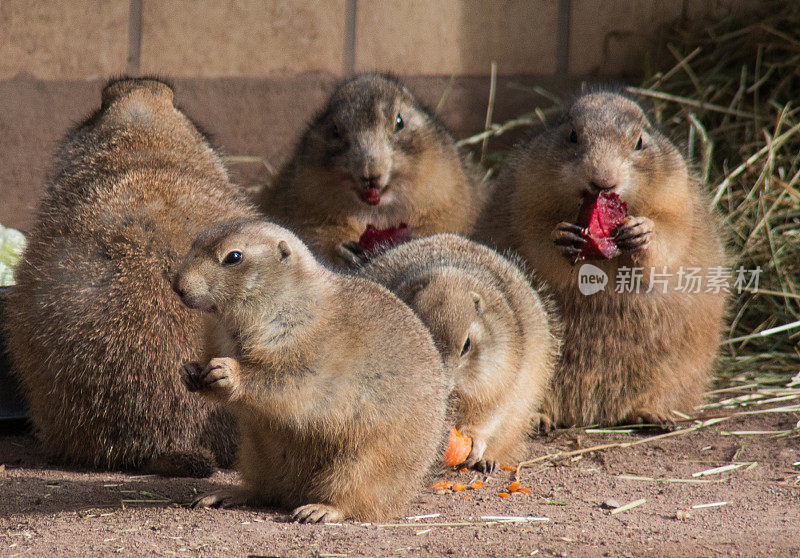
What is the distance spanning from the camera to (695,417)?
5828mm

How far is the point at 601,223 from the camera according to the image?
534cm

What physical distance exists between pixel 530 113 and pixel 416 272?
10.2 feet

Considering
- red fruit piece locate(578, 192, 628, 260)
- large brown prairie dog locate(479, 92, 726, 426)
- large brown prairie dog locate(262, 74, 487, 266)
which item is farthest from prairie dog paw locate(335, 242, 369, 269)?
red fruit piece locate(578, 192, 628, 260)

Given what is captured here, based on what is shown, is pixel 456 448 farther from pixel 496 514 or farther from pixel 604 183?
pixel 604 183

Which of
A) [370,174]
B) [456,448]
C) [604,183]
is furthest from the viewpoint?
[370,174]

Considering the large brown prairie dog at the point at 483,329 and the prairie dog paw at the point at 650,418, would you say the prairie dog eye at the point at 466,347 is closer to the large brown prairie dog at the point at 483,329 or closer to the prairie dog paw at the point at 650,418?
the large brown prairie dog at the point at 483,329

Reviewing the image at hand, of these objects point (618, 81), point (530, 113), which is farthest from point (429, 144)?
point (618, 81)

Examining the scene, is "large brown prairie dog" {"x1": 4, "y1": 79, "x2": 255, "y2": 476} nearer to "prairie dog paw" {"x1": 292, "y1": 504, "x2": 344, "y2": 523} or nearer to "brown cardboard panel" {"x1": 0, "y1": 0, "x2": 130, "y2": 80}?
"prairie dog paw" {"x1": 292, "y1": 504, "x2": 344, "y2": 523}

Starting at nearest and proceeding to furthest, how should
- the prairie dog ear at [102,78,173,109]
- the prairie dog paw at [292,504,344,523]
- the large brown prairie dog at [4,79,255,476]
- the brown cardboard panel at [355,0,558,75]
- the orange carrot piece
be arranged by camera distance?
the prairie dog paw at [292,504,344,523], the large brown prairie dog at [4,79,255,476], the orange carrot piece, the prairie dog ear at [102,78,173,109], the brown cardboard panel at [355,0,558,75]

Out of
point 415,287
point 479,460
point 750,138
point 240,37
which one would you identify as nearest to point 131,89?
point 415,287

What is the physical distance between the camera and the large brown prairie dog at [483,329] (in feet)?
15.5

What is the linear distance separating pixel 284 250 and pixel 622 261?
2.47 meters

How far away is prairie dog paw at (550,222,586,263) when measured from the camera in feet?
17.5

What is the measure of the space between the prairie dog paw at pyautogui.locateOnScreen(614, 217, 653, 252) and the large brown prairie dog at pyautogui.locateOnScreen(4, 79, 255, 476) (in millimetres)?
2050
